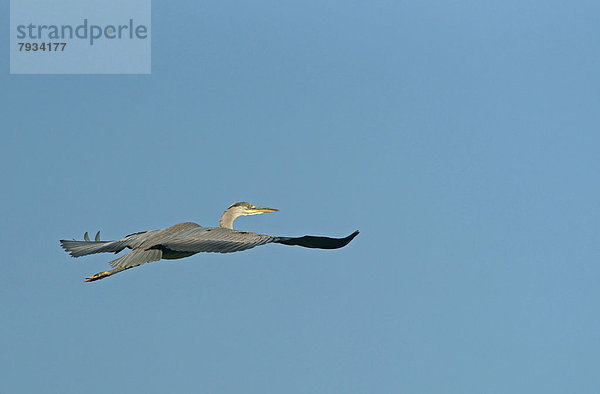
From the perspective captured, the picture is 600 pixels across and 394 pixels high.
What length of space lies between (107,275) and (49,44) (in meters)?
15.1

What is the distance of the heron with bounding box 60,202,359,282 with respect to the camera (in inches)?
914

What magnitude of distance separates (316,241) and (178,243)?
12.8 ft

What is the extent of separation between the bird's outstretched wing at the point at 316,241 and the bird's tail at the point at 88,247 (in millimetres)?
6216

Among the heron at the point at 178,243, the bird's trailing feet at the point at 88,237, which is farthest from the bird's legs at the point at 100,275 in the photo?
the bird's trailing feet at the point at 88,237

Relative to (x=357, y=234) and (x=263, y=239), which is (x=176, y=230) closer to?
(x=263, y=239)

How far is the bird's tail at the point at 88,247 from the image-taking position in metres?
27.8

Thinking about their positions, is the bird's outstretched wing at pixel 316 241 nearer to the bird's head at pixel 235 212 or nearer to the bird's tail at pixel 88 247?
the bird's tail at pixel 88 247

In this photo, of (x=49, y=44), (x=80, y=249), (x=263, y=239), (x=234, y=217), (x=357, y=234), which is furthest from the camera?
(x=49, y=44)

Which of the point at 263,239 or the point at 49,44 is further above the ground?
the point at 49,44

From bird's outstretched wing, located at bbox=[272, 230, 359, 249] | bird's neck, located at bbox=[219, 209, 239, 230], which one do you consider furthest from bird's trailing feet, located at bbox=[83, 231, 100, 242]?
bird's outstretched wing, located at bbox=[272, 230, 359, 249]

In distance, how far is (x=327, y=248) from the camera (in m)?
23.3

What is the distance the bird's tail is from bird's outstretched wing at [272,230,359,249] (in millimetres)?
6216

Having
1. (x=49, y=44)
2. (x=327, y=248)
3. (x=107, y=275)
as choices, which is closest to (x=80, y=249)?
(x=107, y=275)

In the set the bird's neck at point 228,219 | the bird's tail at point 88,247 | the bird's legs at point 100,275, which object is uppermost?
the bird's neck at point 228,219
